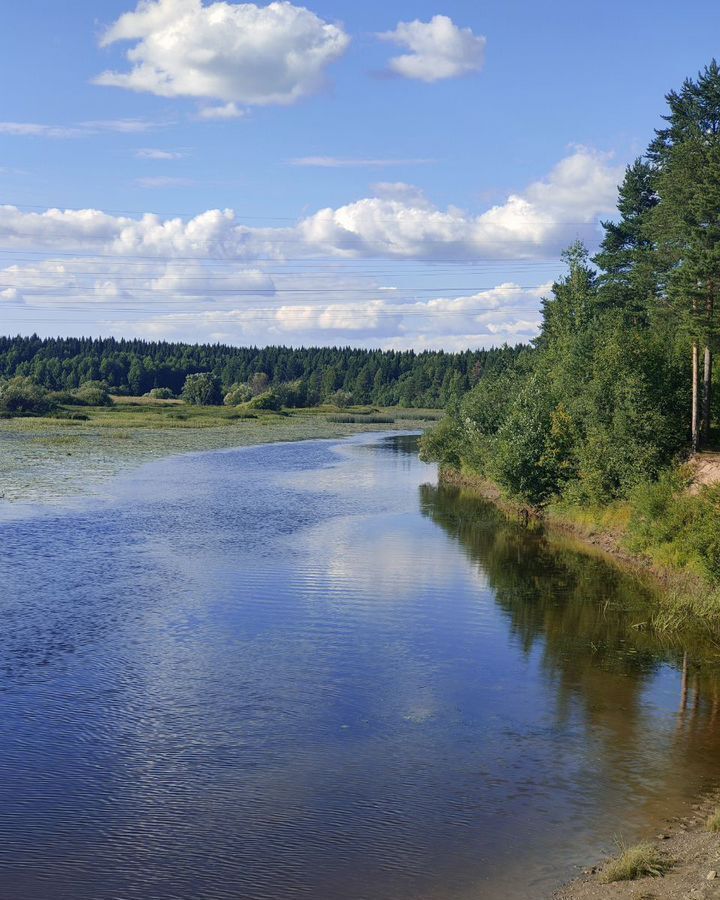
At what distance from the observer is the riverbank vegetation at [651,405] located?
36.5 meters

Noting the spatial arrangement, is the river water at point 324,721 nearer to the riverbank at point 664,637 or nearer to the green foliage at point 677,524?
the riverbank at point 664,637

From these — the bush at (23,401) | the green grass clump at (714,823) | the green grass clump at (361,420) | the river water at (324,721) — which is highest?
the bush at (23,401)

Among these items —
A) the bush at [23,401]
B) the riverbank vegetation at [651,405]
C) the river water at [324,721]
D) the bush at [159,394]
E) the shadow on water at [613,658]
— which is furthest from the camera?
the bush at [159,394]

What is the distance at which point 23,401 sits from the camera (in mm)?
126062

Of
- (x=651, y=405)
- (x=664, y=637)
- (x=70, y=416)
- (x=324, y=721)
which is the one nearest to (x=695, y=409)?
(x=651, y=405)

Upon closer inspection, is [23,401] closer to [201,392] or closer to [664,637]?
[201,392]

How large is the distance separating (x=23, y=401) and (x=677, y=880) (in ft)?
410

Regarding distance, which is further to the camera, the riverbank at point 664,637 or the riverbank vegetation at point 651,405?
the riverbank vegetation at point 651,405

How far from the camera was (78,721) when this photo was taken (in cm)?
1964

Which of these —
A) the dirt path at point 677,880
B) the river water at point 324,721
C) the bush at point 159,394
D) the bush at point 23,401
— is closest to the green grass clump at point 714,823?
the dirt path at point 677,880

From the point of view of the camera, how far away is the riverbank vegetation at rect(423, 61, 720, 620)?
3653 centimetres

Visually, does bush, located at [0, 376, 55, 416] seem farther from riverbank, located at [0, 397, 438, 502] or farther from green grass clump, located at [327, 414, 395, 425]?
green grass clump, located at [327, 414, 395, 425]

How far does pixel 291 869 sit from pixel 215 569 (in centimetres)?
2181

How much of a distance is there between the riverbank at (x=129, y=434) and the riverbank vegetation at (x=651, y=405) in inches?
1039
